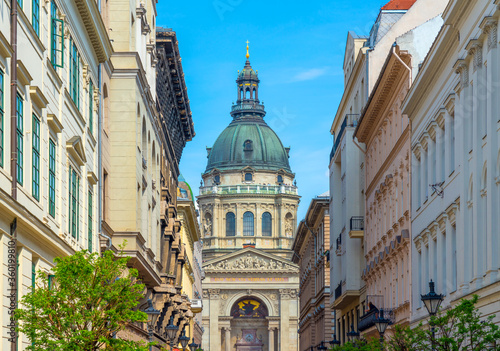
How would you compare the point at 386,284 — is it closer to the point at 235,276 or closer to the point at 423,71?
the point at 423,71

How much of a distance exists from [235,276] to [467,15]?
142579 millimetres

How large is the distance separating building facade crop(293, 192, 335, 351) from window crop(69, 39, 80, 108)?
137 feet

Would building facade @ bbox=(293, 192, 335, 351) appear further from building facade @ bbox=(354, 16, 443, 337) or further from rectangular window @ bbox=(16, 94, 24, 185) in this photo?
rectangular window @ bbox=(16, 94, 24, 185)

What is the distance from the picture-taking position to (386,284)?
4609 centimetres

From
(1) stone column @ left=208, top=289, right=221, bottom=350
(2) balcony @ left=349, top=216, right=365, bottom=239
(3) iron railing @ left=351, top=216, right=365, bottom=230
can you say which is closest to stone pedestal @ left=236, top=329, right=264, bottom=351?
(1) stone column @ left=208, top=289, right=221, bottom=350

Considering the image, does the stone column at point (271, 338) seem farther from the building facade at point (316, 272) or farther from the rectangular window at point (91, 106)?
the rectangular window at point (91, 106)

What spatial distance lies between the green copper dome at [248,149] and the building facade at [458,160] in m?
151

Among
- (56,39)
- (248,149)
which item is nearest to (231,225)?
(248,149)

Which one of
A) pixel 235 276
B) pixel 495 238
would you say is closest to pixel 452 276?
pixel 495 238

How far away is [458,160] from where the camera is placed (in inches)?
1163

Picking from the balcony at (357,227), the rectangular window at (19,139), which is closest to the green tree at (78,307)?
the rectangular window at (19,139)

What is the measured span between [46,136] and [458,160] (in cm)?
1095

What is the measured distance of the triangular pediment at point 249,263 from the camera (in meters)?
168

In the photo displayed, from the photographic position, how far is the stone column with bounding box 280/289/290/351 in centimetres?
16600
